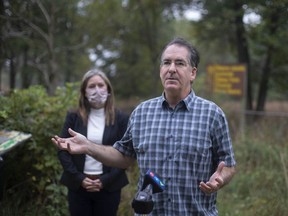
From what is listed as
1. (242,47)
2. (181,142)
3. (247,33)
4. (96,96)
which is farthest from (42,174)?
(242,47)

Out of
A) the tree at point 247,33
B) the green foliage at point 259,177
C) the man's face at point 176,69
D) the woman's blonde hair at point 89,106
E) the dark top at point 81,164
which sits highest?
the tree at point 247,33

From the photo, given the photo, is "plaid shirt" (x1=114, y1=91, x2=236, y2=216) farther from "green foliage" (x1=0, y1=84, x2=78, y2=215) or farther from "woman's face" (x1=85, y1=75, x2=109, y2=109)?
"green foliage" (x1=0, y1=84, x2=78, y2=215)

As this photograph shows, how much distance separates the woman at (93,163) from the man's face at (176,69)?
128 cm

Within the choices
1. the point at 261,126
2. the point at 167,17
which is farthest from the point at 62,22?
the point at 261,126

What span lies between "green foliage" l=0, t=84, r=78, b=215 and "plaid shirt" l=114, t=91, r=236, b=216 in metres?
2.34

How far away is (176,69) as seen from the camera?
2.34 meters

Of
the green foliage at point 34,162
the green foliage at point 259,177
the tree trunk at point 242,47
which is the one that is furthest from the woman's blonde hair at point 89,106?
the tree trunk at point 242,47

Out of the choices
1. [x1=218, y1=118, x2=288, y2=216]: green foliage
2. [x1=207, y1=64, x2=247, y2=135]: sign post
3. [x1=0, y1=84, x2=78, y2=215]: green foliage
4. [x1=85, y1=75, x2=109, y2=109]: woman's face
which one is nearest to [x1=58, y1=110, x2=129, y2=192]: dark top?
[x1=85, y1=75, x2=109, y2=109]: woman's face

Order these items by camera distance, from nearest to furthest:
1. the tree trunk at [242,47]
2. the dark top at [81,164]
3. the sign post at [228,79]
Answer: the dark top at [81,164]
the sign post at [228,79]
the tree trunk at [242,47]

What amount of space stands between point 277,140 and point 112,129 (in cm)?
486

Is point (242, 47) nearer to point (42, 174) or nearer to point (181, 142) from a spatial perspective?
point (42, 174)

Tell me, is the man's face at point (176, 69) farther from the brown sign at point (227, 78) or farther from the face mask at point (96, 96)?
the brown sign at point (227, 78)

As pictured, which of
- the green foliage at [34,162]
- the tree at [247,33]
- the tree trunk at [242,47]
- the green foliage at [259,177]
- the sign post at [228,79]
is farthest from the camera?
the tree trunk at [242,47]

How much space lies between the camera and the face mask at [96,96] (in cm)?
359
